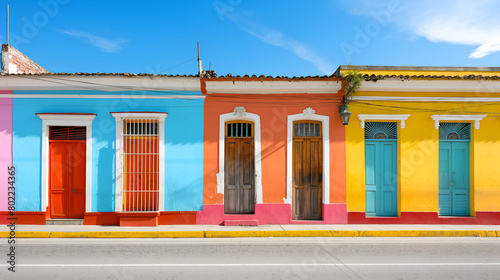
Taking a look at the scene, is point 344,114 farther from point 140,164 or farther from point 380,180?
point 140,164

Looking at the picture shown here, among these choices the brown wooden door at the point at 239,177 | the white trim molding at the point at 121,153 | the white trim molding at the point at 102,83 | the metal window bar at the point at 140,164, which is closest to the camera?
the white trim molding at the point at 102,83

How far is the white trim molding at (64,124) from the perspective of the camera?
749cm

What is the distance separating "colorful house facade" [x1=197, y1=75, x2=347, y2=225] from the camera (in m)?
7.75

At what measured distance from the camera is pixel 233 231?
689 cm

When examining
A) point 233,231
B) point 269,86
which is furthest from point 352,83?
point 233,231

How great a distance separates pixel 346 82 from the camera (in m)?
7.75

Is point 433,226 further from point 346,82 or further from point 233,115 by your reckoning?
point 233,115

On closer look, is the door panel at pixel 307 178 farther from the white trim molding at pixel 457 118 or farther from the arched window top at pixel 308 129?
the white trim molding at pixel 457 118

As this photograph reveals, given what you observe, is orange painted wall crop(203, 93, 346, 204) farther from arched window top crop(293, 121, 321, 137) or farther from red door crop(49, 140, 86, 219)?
red door crop(49, 140, 86, 219)

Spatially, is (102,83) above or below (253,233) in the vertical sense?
above

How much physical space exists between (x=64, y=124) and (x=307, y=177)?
20.6 ft

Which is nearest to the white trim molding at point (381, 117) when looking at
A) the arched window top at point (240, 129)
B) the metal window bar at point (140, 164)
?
the arched window top at point (240, 129)

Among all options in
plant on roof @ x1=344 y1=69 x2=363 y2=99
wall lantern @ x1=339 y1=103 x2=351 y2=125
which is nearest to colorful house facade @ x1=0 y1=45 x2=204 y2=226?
wall lantern @ x1=339 y1=103 x2=351 y2=125

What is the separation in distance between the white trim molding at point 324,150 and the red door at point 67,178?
5200 mm
